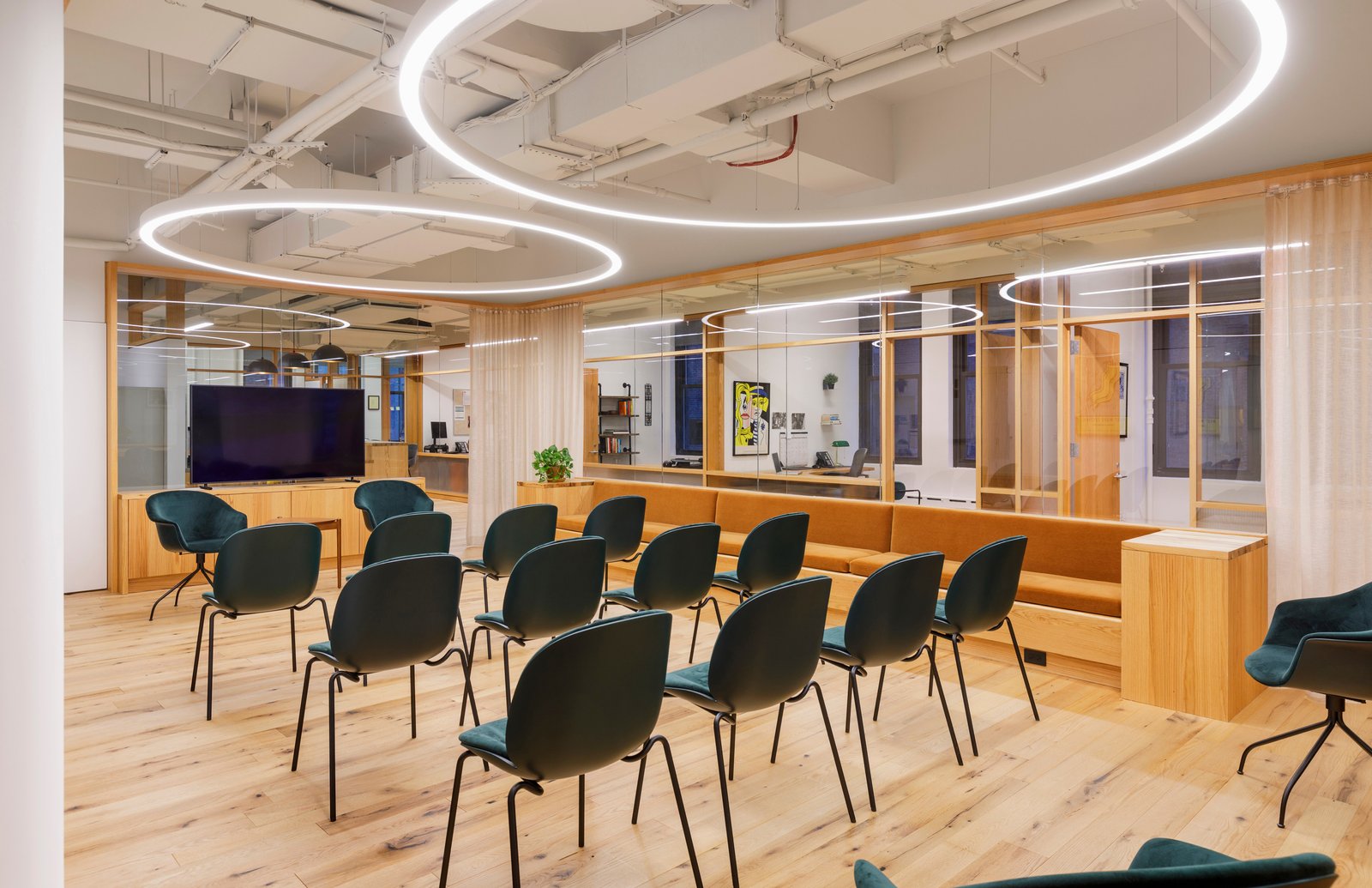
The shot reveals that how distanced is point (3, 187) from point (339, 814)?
245 centimetres

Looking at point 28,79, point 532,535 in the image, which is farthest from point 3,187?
point 532,535

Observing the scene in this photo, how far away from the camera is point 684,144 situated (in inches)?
181

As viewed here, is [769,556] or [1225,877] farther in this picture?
[769,556]

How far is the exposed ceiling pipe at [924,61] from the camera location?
3.36 metres

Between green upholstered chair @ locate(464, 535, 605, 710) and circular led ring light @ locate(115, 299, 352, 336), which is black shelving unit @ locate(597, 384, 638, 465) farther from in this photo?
green upholstered chair @ locate(464, 535, 605, 710)

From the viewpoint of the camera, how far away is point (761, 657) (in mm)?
2734

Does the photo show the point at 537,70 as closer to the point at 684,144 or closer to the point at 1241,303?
the point at 684,144

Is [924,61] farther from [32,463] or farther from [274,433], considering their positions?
[274,433]

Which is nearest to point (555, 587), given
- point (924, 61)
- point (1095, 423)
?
point (924, 61)

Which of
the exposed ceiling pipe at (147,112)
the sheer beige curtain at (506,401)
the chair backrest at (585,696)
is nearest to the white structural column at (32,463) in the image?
the chair backrest at (585,696)

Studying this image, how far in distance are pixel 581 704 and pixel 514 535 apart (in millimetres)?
3016

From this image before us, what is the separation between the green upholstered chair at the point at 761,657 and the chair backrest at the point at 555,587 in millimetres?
941

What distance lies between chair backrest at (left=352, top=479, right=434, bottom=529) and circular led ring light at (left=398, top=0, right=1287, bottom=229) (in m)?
3.36

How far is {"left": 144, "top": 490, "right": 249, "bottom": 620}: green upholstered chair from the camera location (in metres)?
6.24
